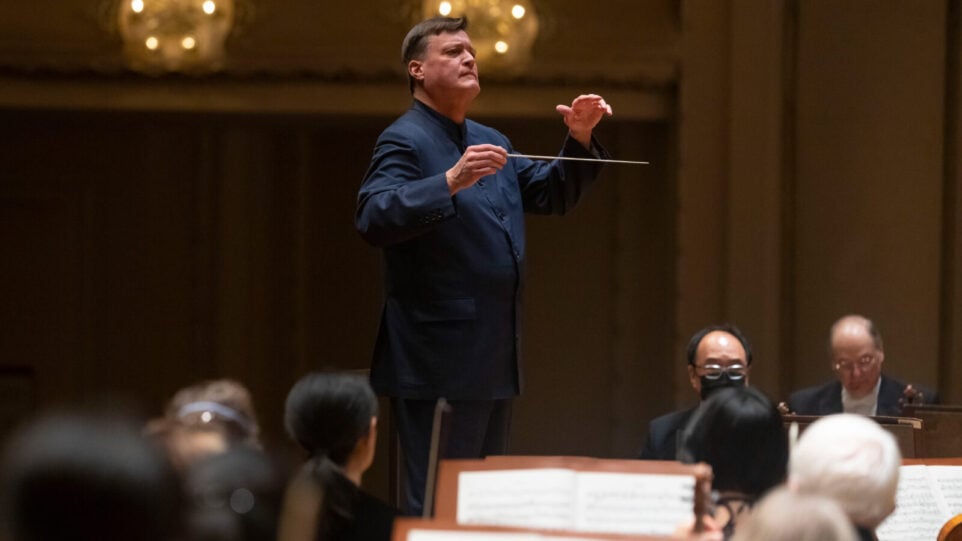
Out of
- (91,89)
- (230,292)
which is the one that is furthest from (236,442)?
(230,292)

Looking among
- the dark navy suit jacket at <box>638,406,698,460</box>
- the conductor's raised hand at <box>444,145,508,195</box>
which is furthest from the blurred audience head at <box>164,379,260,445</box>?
the dark navy suit jacket at <box>638,406,698,460</box>

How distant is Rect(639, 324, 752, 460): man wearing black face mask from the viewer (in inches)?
172

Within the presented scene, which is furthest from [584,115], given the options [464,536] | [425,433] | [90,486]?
[90,486]

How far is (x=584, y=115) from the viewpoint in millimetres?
4082

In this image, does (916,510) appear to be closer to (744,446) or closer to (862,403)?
(744,446)

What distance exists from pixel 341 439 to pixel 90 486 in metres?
1.58

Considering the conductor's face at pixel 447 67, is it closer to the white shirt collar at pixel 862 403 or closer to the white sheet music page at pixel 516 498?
the white sheet music page at pixel 516 498

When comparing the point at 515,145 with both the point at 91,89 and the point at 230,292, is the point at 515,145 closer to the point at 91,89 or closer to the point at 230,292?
the point at 230,292

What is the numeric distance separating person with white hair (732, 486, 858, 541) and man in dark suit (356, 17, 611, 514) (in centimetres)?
168

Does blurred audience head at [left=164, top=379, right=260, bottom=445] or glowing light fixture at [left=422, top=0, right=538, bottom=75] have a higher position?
glowing light fixture at [left=422, top=0, right=538, bottom=75]

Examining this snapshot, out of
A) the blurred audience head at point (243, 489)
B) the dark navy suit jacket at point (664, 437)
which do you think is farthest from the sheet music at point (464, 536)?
the dark navy suit jacket at point (664, 437)

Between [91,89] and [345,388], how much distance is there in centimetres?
376

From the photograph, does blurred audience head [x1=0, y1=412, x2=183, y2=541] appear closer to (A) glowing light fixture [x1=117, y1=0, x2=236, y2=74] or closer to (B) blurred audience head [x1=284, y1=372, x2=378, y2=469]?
(B) blurred audience head [x1=284, y1=372, x2=378, y2=469]

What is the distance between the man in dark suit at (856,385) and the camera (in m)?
5.98
